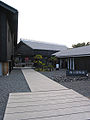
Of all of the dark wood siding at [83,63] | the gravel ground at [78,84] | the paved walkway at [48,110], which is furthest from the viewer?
the dark wood siding at [83,63]

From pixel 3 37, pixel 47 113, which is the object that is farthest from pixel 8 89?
pixel 3 37

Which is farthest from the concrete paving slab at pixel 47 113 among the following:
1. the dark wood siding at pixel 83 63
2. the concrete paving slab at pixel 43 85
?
the dark wood siding at pixel 83 63

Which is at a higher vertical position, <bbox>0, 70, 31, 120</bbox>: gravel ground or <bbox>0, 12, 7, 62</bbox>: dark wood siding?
<bbox>0, 12, 7, 62</bbox>: dark wood siding

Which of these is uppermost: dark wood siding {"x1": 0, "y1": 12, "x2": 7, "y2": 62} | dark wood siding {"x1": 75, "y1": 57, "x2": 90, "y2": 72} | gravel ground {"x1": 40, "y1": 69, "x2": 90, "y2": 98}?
dark wood siding {"x1": 0, "y1": 12, "x2": 7, "y2": 62}

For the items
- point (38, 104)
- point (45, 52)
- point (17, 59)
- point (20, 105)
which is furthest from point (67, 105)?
point (17, 59)

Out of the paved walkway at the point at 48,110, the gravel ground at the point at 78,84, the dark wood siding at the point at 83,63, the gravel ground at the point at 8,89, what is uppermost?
the dark wood siding at the point at 83,63

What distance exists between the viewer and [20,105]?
375cm

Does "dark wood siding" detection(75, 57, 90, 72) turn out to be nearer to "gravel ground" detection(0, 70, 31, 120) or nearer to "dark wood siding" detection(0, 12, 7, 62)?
"gravel ground" detection(0, 70, 31, 120)

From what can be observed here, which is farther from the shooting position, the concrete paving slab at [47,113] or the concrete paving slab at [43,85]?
the concrete paving slab at [43,85]

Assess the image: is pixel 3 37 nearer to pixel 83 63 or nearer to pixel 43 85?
pixel 43 85

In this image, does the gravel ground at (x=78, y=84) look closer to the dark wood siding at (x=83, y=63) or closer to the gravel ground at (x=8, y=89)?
the gravel ground at (x=8, y=89)

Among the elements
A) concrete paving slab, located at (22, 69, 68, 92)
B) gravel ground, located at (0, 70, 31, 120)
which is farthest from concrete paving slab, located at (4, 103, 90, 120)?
concrete paving slab, located at (22, 69, 68, 92)

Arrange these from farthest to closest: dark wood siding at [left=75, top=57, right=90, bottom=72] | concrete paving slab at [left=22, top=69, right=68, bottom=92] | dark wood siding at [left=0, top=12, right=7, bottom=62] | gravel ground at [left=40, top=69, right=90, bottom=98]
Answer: dark wood siding at [left=75, top=57, right=90, bottom=72] < dark wood siding at [left=0, top=12, right=7, bottom=62] < concrete paving slab at [left=22, top=69, right=68, bottom=92] < gravel ground at [left=40, top=69, right=90, bottom=98]

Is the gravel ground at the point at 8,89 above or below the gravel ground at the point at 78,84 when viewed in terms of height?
above
